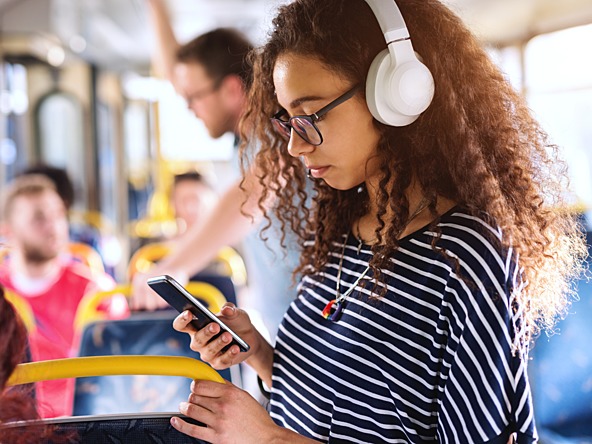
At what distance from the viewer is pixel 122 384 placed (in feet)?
6.83

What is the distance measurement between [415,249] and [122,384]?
1249 millimetres

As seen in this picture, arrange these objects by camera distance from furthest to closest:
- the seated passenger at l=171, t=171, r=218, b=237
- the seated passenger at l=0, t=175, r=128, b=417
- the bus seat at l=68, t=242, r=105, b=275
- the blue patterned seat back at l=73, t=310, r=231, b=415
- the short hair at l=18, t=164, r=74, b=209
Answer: the seated passenger at l=171, t=171, r=218, b=237 → the short hair at l=18, t=164, r=74, b=209 → the bus seat at l=68, t=242, r=105, b=275 → the seated passenger at l=0, t=175, r=128, b=417 → the blue patterned seat back at l=73, t=310, r=231, b=415

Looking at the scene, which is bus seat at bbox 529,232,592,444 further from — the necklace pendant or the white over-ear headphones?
the white over-ear headphones

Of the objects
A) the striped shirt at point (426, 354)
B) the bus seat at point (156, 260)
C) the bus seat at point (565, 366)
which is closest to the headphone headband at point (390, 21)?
the striped shirt at point (426, 354)

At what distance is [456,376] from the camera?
1020 millimetres

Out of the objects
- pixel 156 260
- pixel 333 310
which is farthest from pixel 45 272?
pixel 333 310

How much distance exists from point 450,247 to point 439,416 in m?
0.24

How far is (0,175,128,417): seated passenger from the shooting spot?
2846 mm

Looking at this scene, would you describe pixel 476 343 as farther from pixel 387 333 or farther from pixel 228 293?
pixel 228 293

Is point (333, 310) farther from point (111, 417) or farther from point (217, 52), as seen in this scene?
A: point (217, 52)

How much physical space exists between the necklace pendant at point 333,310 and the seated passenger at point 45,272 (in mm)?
1463

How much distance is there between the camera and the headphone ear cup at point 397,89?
1.08 metres

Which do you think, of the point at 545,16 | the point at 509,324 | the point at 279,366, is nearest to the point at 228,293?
the point at 279,366

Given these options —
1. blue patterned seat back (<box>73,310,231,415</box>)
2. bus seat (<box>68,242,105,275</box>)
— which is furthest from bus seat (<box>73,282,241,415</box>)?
bus seat (<box>68,242,105,275</box>)
